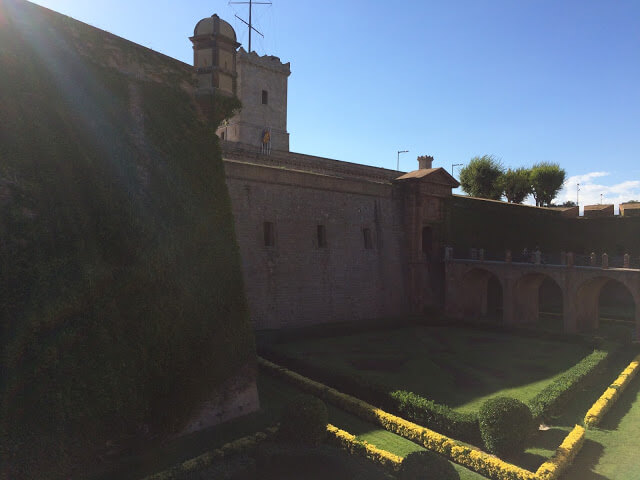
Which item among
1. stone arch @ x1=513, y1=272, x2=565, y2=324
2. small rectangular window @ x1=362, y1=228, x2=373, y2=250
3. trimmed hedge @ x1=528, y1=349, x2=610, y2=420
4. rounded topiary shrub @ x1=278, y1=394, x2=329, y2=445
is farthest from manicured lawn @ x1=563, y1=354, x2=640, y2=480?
small rectangular window @ x1=362, y1=228, x2=373, y2=250

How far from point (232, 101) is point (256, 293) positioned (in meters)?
9.38

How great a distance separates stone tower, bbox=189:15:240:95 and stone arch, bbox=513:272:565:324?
1967cm

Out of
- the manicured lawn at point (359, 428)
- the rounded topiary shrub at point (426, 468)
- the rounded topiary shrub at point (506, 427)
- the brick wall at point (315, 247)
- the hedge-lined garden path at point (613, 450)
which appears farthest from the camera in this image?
the brick wall at point (315, 247)

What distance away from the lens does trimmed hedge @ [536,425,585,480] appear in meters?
9.01

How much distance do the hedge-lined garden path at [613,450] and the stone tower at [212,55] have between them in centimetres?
1263

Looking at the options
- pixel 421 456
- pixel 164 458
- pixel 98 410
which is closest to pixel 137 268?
pixel 98 410

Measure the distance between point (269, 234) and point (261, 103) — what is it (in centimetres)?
1958

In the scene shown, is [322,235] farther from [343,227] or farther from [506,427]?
[506,427]

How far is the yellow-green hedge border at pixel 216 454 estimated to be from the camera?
324 inches

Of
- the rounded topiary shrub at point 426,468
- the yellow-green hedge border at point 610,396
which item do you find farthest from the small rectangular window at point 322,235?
the rounded topiary shrub at point 426,468

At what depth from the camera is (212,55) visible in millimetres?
12078

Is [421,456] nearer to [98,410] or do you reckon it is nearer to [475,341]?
[98,410]

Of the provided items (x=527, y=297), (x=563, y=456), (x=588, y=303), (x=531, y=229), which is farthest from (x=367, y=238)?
(x=531, y=229)

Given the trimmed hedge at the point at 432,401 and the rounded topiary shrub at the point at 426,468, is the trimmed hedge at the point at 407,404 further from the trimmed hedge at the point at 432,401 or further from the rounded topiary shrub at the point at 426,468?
the rounded topiary shrub at the point at 426,468
